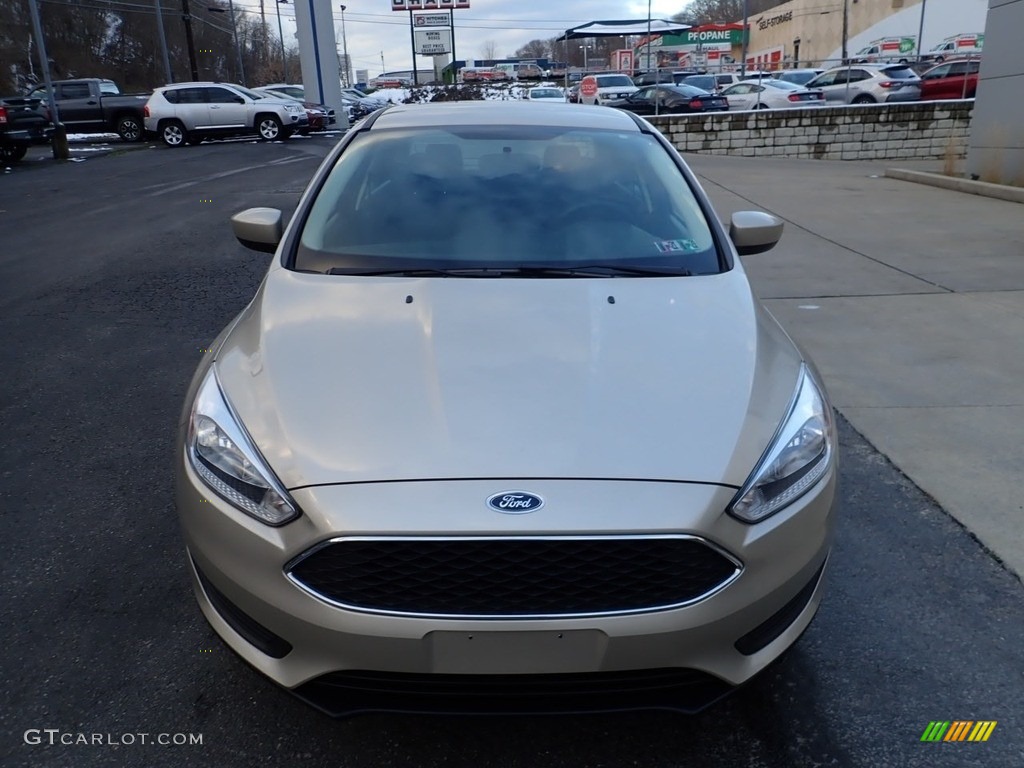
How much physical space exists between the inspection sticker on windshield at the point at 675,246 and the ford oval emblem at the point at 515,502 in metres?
1.47

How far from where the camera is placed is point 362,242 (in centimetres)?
321

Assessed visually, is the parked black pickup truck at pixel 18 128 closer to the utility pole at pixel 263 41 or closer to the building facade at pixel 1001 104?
the building facade at pixel 1001 104

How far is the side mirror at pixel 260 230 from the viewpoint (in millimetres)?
3459

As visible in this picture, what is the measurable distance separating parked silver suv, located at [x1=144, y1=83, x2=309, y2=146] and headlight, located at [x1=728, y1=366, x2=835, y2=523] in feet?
84.3

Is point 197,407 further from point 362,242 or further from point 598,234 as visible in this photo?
point 598,234

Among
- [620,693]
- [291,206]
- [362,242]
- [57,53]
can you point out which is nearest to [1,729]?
[620,693]

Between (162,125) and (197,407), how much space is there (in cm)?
2540

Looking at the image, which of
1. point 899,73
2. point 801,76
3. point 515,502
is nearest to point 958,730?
point 515,502

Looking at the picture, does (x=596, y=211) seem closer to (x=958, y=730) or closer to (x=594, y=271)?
(x=594, y=271)

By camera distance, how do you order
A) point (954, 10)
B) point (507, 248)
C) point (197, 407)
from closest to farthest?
point (197, 407) → point (507, 248) → point (954, 10)

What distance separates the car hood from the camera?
2072mm


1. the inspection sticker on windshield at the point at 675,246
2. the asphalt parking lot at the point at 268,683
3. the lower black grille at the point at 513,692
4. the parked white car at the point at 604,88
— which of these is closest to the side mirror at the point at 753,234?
the inspection sticker on windshield at the point at 675,246

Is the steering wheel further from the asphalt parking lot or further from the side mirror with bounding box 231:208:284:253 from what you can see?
the asphalt parking lot

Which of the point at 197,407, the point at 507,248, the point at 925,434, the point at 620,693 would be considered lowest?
the point at 925,434
